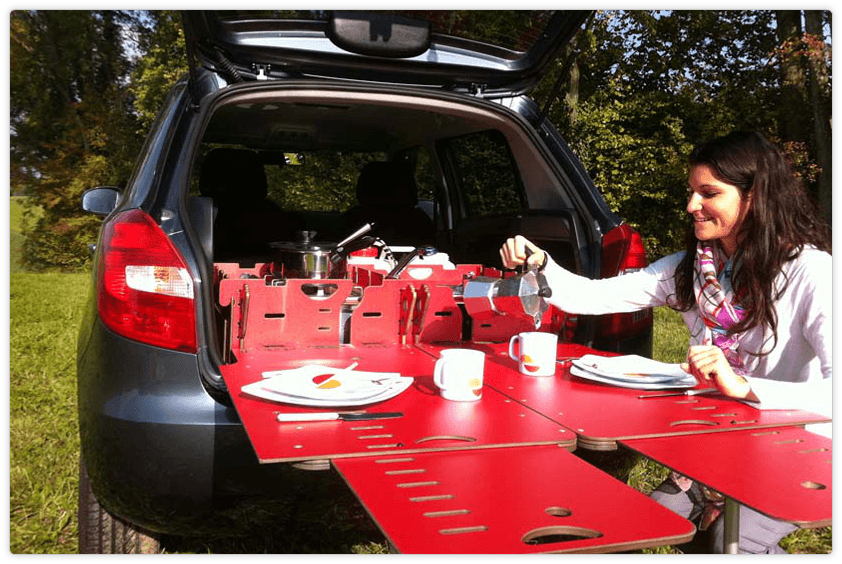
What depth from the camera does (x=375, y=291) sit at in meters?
2.16

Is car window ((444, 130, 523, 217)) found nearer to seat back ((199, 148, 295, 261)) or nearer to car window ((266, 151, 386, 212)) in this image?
car window ((266, 151, 386, 212))

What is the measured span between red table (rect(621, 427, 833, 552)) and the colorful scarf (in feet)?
1.90

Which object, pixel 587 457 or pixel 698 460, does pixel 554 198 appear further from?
pixel 698 460

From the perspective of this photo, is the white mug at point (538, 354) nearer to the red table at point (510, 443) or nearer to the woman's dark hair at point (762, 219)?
the red table at point (510, 443)

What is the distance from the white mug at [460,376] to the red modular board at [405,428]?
0.02 meters

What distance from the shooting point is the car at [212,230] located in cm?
179

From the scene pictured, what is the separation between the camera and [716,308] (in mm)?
2041

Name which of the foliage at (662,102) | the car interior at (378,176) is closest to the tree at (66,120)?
the foliage at (662,102)

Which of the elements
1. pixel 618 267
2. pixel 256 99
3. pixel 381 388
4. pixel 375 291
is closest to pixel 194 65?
pixel 256 99

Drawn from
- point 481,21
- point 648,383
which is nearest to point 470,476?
point 648,383

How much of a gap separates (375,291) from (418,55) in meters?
0.76

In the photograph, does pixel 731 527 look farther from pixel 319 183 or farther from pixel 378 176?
pixel 319 183

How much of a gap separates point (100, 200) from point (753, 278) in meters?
2.09

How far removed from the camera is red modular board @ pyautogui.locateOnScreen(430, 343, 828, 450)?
54.1 inches
